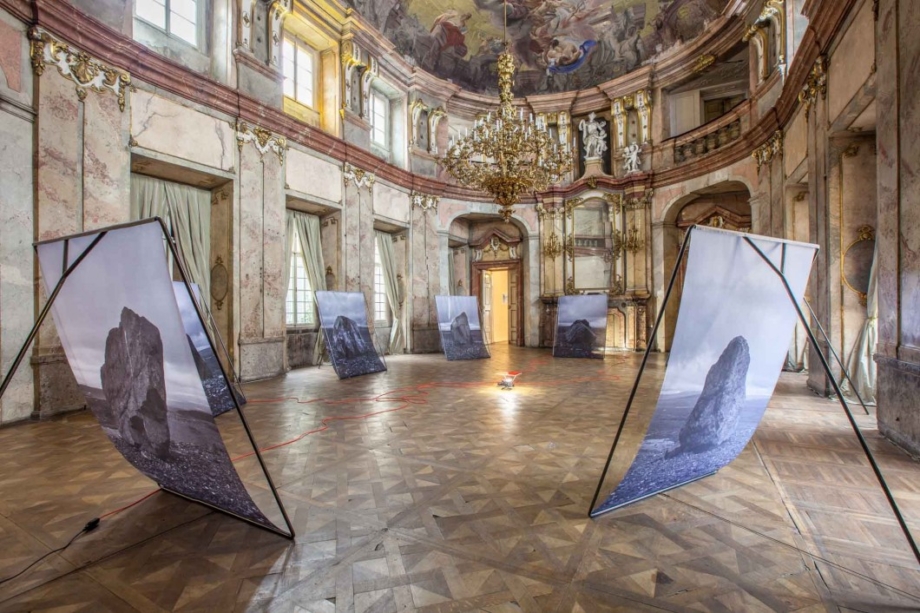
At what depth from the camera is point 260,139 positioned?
26.1 feet

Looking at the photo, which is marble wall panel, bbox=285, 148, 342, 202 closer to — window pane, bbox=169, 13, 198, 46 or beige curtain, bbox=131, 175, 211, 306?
beige curtain, bbox=131, 175, 211, 306

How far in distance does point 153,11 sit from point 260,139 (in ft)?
7.36

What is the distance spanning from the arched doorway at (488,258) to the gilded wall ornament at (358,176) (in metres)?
3.80

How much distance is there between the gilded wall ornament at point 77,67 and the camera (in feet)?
16.8

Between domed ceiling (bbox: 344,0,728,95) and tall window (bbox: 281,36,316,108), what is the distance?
1.73m

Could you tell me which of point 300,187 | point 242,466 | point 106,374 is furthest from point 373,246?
point 106,374

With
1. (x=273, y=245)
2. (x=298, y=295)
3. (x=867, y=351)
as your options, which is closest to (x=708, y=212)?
(x=867, y=351)

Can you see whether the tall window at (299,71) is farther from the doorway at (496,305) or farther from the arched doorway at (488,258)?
the doorway at (496,305)

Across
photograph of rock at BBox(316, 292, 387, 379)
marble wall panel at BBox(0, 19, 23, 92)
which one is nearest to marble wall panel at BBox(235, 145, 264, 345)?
photograph of rock at BBox(316, 292, 387, 379)

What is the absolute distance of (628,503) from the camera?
2.69 meters

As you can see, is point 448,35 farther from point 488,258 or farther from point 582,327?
point 582,327

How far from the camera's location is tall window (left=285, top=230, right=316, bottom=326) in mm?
9570

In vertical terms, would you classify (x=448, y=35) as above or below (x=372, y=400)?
above

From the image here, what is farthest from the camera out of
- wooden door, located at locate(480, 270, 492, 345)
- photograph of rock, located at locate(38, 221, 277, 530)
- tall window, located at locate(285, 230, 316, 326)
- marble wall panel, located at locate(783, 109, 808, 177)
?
wooden door, located at locate(480, 270, 492, 345)
